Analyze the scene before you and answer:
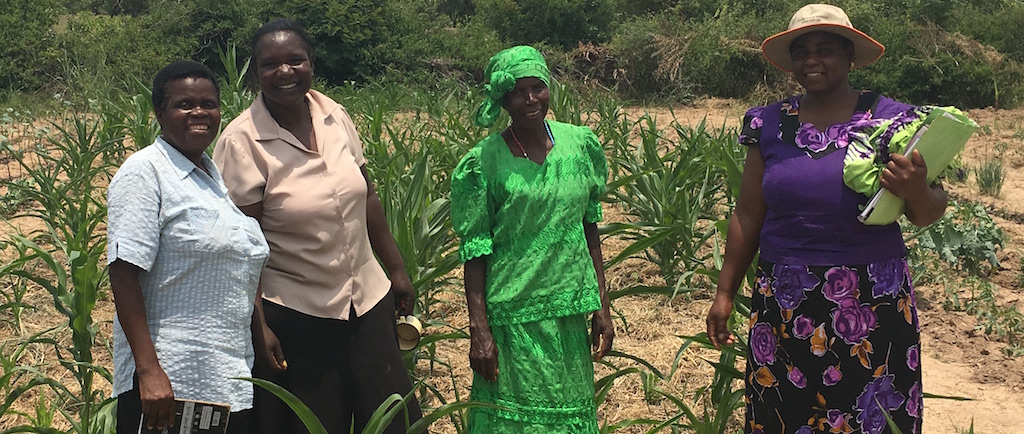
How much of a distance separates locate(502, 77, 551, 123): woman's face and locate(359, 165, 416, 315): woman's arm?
1.46 ft

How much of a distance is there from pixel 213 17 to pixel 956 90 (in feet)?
35.6

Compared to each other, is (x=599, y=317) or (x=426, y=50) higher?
(x=426, y=50)

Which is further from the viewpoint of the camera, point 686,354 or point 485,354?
point 686,354

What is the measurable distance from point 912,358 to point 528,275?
0.83 meters

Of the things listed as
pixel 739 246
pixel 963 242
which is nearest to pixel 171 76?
pixel 739 246

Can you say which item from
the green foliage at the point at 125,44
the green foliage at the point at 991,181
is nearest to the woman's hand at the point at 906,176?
the green foliage at the point at 991,181

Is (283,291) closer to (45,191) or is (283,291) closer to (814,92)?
(814,92)

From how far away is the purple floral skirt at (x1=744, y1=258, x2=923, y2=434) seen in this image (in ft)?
5.66

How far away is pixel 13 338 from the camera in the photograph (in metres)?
3.18

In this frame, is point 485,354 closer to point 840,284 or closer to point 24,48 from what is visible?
point 840,284

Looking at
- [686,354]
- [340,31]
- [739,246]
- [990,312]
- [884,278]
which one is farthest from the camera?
[340,31]

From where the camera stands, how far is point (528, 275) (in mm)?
1853

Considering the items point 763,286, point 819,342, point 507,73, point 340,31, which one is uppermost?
point 340,31

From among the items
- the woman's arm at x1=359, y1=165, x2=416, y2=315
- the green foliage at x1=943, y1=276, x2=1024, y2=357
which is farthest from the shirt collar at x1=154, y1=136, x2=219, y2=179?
the green foliage at x1=943, y1=276, x2=1024, y2=357
